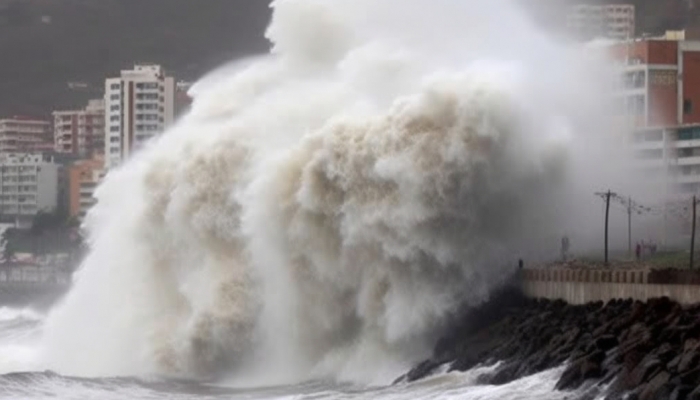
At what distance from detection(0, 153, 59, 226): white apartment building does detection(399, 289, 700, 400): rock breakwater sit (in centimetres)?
14066

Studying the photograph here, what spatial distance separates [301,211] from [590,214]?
9.10 m

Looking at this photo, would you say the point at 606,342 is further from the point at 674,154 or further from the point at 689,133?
the point at 689,133

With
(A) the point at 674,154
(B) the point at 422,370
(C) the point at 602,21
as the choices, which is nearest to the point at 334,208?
(B) the point at 422,370

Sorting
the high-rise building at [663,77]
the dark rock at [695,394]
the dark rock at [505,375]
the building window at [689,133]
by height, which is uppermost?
the high-rise building at [663,77]

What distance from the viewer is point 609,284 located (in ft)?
141

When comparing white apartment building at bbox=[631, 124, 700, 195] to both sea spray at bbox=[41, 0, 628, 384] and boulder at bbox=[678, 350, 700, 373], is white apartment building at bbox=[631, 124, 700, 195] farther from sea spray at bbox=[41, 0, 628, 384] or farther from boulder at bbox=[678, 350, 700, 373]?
boulder at bbox=[678, 350, 700, 373]

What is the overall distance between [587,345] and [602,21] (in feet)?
365

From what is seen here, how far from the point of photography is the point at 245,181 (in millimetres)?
50188

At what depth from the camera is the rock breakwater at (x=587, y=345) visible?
33094mm

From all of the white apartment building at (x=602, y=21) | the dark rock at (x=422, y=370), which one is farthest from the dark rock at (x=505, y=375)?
the white apartment building at (x=602, y=21)

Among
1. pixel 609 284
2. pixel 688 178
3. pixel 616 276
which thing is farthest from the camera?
pixel 688 178

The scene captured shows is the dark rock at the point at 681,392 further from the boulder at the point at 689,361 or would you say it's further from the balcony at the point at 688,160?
the balcony at the point at 688,160

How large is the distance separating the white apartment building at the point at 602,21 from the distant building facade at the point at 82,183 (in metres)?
38.3

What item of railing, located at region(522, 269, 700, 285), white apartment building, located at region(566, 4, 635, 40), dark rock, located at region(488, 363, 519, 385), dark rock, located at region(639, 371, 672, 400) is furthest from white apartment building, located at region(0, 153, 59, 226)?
dark rock, located at region(639, 371, 672, 400)
